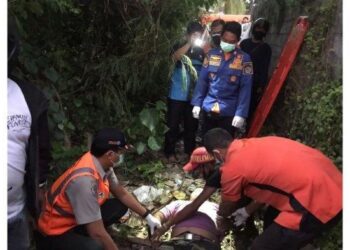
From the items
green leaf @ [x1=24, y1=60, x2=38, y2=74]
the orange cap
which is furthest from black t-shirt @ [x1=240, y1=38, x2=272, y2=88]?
green leaf @ [x1=24, y1=60, x2=38, y2=74]

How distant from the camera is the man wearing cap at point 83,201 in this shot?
2.80m

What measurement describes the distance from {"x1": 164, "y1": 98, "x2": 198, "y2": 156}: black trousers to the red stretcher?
29.2 inches

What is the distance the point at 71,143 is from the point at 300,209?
10.1ft

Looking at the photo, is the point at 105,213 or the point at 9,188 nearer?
the point at 9,188

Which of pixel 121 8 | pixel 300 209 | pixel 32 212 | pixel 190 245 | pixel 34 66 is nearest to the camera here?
pixel 32 212

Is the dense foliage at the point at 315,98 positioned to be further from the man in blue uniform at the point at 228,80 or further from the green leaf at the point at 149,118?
the green leaf at the point at 149,118

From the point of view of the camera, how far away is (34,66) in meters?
4.44

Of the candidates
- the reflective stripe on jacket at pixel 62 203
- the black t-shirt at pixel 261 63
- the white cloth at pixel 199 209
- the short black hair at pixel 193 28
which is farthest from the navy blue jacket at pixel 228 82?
the reflective stripe on jacket at pixel 62 203

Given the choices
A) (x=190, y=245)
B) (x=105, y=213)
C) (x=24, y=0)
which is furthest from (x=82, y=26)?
(x=190, y=245)

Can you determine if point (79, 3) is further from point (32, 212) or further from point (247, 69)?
point (32, 212)

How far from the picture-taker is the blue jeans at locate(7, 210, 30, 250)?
82.7 inches

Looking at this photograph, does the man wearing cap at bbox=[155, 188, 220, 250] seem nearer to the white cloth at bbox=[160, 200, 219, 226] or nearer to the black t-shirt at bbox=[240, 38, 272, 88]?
the white cloth at bbox=[160, 200, 219, 226]

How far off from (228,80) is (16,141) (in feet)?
10.0

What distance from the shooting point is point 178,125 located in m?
5.47
